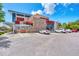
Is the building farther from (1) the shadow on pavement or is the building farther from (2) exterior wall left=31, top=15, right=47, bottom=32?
(1) the shadow on pavement

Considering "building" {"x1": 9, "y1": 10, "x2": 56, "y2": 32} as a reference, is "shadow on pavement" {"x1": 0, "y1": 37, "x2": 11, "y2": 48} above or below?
below

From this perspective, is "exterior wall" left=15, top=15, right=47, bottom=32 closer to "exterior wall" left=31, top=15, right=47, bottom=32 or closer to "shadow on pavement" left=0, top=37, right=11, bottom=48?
"exterior wall" left=31, top=15, right=47, bottom=32

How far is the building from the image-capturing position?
3502mm

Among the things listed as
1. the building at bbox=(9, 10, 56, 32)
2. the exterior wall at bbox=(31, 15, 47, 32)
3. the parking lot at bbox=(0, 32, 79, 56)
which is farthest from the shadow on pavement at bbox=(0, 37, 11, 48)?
the exterior wall at bbox=(31, 15, 47, 32)

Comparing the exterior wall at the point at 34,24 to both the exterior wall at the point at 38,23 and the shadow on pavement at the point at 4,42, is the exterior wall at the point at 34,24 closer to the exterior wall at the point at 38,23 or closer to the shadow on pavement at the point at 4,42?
the exterior wall at the point at 38,23

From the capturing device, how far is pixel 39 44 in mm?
3492

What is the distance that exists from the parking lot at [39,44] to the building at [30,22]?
0.32ft

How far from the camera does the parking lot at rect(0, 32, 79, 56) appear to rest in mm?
3439

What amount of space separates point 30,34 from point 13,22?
330mm

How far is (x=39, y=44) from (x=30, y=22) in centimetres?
38

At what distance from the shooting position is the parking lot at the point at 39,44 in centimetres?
344

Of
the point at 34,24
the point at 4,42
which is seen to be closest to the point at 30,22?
the point at 34,24

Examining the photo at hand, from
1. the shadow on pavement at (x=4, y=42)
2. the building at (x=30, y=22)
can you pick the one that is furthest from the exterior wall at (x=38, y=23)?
the shadow on pavement at (x=4, y=42)

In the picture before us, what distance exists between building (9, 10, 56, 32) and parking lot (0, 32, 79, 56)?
98mm
